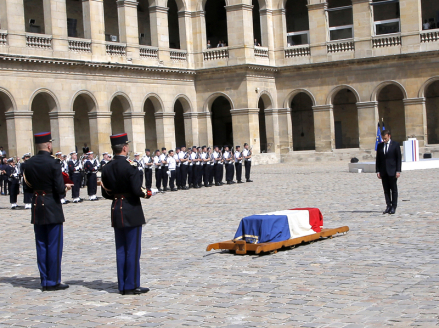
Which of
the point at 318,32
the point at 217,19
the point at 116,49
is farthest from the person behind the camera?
the point at 217,19

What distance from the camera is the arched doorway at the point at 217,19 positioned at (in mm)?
44688

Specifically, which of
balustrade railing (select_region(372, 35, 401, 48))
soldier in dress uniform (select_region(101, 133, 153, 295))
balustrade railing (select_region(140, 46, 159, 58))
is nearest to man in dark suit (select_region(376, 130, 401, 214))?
soldier in dress uniform (select_region(101, 133, 153, 295))

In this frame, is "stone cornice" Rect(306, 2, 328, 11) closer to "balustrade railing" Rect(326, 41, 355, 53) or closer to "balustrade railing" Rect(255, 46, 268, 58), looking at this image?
"balustrade railing" Rect(326, 41, 355, 53)

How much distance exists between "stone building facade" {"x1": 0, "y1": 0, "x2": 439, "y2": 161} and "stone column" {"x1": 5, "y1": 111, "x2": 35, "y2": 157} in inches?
61.6

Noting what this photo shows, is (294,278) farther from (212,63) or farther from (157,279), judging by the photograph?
(212,63)

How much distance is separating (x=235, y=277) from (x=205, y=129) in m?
29.9

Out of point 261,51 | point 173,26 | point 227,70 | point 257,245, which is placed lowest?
point 257,245

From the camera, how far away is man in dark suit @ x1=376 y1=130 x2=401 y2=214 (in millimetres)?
13766

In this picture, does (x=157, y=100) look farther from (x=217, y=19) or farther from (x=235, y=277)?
(x=235, y=277)

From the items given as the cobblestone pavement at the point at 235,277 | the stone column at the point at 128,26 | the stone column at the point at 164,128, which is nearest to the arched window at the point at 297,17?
the stone column at the point at 164,128

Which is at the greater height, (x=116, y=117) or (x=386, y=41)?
(x=386, y=41)

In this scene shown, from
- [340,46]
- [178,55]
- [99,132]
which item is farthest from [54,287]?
[340,46]

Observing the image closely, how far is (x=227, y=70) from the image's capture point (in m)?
36.9

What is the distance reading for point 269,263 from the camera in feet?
30.7
